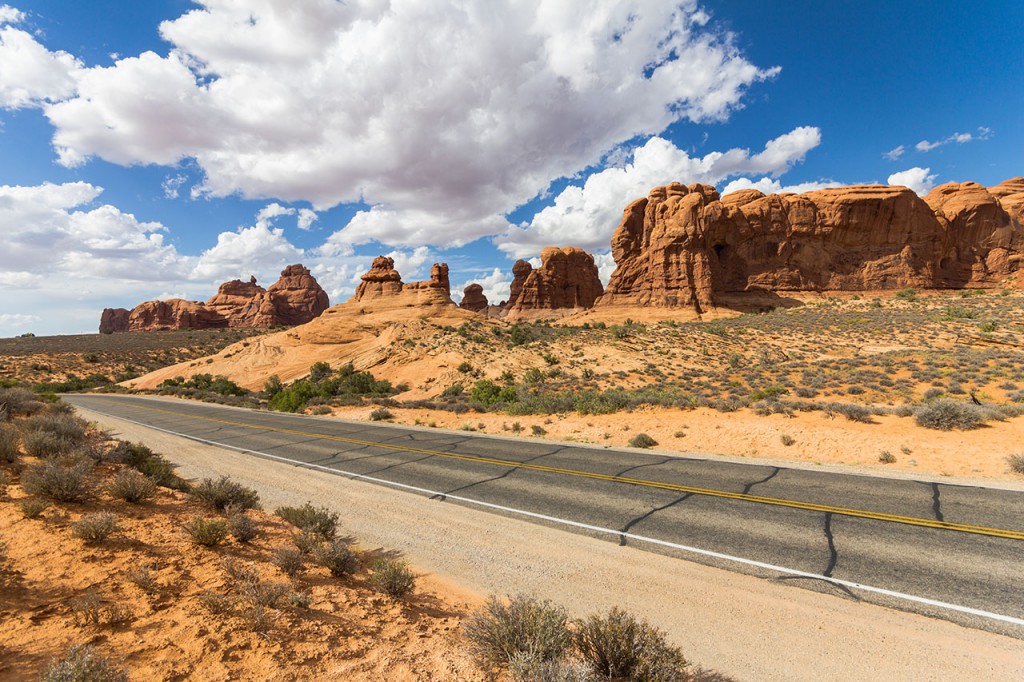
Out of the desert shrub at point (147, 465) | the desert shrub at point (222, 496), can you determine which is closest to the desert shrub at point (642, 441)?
the desert shrub at point (222, 496)

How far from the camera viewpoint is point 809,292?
74.6m

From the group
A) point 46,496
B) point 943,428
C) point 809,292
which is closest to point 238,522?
point 46,496

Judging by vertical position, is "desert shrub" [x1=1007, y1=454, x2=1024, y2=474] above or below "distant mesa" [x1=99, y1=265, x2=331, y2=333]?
below

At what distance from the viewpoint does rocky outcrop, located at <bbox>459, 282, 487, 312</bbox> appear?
14712 centimetres

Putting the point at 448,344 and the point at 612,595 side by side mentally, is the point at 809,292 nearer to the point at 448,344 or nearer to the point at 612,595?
the point at 448,344

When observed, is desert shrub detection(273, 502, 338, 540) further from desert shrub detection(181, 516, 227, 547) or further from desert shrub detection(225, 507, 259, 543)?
desert shrub detection(181, 516, 227, 547)

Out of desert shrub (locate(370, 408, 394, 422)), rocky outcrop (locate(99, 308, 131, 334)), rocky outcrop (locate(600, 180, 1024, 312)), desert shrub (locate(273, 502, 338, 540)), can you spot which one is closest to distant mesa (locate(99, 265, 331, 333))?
rocky outcrop (locate(99, 308, 131, 334))

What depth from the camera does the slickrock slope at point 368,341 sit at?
132 feet

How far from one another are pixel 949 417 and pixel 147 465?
23.3 meters

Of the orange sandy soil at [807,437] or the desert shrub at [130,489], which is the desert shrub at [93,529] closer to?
the desert shrub at [130,489]

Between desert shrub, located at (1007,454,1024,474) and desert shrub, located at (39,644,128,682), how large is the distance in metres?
16.5

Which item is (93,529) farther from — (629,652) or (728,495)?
(728,495)

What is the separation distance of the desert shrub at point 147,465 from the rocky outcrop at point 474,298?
444ft

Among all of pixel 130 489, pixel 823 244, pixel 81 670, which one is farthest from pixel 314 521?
pixel 823 244
